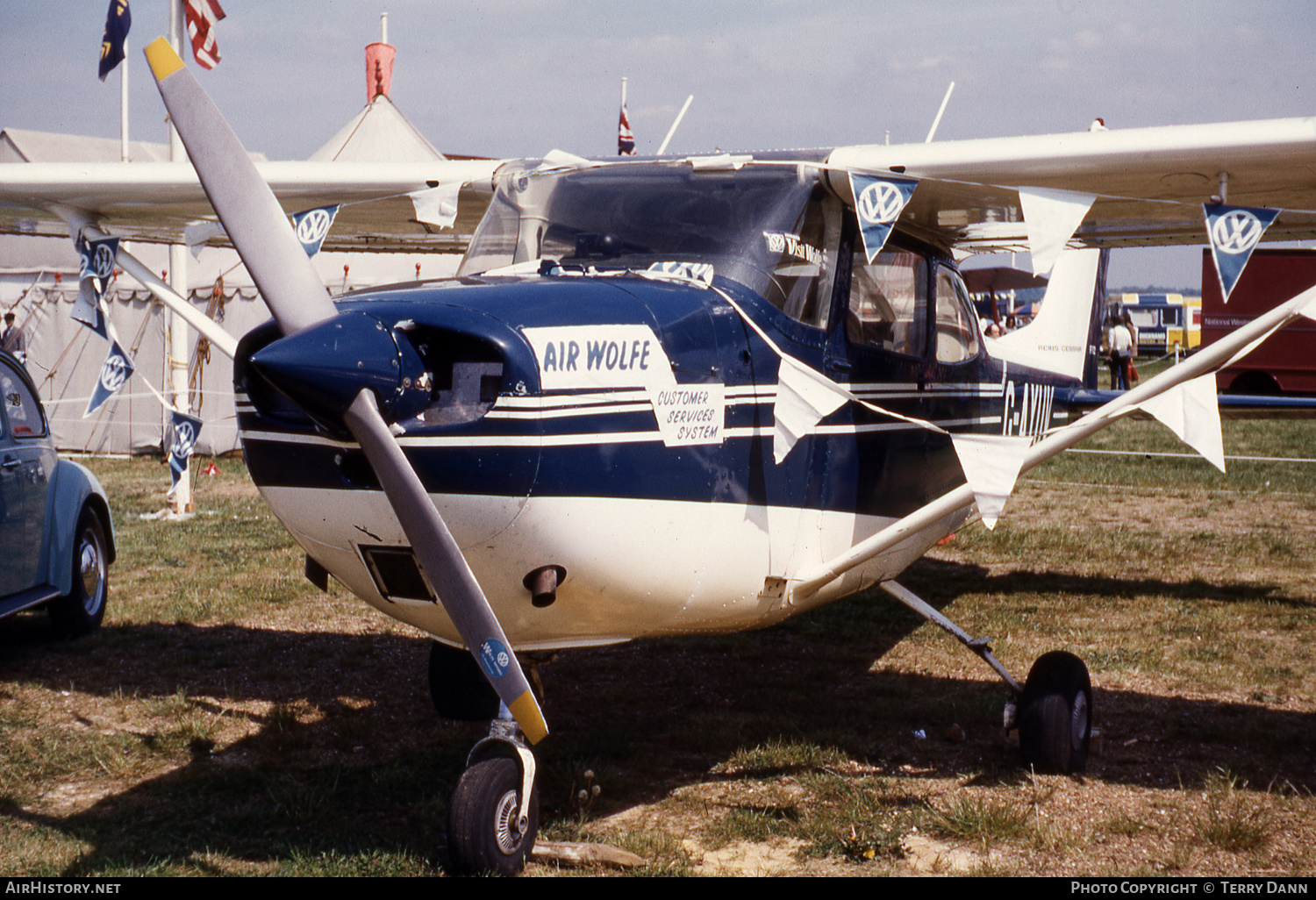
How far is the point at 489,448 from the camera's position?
3.35 metres

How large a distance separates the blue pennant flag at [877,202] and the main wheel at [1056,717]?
7.02ft

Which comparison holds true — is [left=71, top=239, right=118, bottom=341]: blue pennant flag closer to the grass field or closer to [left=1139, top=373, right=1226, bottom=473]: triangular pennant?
the grass field

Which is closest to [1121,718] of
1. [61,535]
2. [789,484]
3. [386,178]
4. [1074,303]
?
[789,484]

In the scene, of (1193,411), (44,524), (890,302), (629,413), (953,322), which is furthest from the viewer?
(44,524)

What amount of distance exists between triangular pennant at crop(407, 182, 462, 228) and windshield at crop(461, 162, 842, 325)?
2.79 ft

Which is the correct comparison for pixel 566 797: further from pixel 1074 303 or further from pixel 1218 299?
pixel 1218 299

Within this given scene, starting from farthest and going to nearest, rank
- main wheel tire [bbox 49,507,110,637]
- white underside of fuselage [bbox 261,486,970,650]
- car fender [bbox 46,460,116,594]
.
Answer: main wheel tire [bbox 49,507,110,637]
car fender [bbox 46,460,116,594]
white underside of fuselage [bbox 261,486,970,650]

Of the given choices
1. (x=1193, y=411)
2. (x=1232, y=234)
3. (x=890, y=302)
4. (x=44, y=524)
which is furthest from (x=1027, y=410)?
(x=44, y=524)

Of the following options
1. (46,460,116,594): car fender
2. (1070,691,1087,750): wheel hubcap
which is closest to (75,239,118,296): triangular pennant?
(46,460,116,594): car fender

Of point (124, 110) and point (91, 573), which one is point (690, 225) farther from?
point (124, 110)

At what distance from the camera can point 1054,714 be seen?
506 cm

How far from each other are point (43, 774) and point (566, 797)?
2.46 meters

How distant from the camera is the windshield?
181 inches

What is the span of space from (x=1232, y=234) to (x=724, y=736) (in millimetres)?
3191
